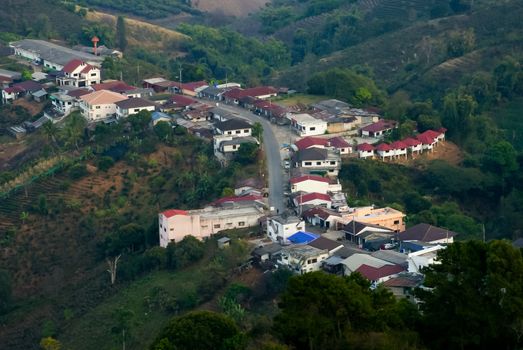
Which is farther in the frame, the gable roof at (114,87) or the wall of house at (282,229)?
the gable roof at (114,87)

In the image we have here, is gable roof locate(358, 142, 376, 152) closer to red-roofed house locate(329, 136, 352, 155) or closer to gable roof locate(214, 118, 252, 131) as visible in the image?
red-roofed house locate(329, 136, 352, 155)

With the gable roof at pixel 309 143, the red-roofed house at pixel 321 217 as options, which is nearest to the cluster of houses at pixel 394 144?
the gable roof at pixel 309 143

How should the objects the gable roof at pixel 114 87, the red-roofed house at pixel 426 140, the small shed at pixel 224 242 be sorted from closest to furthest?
the small shed at pixel 224 242 < the red-roofed house at pixel 426 140 < the gable roof at pixel 114 87

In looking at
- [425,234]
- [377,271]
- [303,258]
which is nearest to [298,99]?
[425,234]

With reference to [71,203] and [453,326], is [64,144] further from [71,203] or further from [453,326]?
[453,326]

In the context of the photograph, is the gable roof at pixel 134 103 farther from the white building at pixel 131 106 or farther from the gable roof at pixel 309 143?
the gable roof at pixel 309 143

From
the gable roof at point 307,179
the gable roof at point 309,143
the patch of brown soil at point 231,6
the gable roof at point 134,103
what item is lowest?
the gable roof at point 307,179
